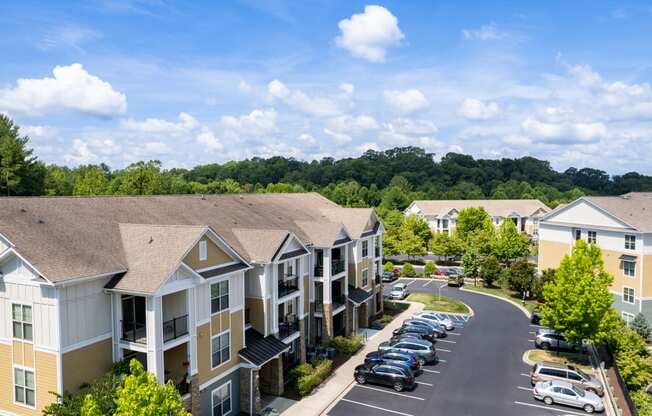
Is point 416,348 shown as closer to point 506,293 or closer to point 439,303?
point 439,303

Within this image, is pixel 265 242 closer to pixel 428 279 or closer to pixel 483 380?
pixel 483 380

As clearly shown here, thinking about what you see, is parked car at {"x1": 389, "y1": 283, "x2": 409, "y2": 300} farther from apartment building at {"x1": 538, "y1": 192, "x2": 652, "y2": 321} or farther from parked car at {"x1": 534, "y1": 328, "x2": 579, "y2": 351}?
parked car at {"x1": 534, "y1": 328, "x2": 579, "y2": 351}

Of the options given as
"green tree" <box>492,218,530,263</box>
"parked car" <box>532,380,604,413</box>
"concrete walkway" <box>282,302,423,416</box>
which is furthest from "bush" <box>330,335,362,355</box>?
"green tree" <box>492,218,530,263</box>

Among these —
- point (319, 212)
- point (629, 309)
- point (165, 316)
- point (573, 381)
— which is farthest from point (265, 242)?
point (629, 309)

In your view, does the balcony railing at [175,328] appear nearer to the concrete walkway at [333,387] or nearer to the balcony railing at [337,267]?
the concrete walkway at [333,387]

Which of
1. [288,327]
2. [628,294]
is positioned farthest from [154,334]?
[628,294]
